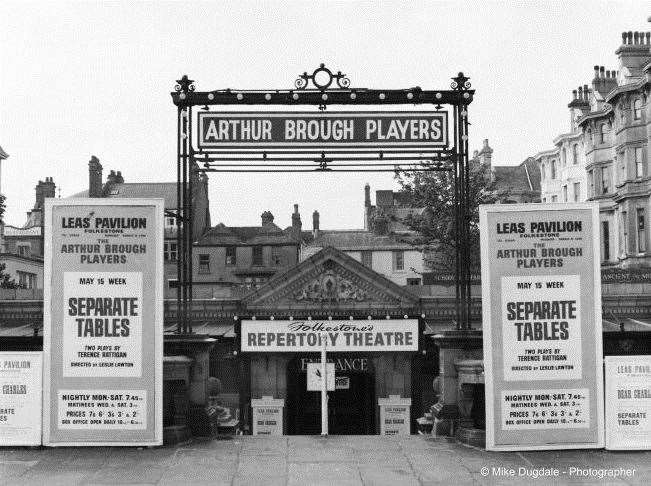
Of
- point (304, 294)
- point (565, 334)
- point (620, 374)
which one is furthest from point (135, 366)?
point (304, 294)

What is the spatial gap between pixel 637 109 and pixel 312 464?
166ft

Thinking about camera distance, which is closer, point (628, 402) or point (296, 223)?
point (628, 402)

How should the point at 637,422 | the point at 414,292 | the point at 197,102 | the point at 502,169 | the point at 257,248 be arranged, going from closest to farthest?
the point at 637,422 → the point at 197,102 → the point at 414,292 → the point at 257,248 → the point at 502,169

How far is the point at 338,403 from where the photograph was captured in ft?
112

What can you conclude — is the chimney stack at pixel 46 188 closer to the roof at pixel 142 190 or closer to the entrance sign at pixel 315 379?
the roof at pixel 142 190

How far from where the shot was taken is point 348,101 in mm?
13375

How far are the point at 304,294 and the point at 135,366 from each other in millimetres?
23200

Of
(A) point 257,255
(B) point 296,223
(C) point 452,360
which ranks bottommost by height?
(C) point 452,360

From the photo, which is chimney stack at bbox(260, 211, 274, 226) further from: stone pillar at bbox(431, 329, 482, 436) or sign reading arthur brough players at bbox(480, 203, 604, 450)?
sign reading arthur brough players at bbox(480, 203, 604, 450)

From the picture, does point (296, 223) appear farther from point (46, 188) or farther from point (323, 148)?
point (323, 148)

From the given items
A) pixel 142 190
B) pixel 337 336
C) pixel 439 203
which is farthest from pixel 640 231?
pixel 142 190

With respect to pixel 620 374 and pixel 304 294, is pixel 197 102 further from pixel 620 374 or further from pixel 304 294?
pixel 304 294

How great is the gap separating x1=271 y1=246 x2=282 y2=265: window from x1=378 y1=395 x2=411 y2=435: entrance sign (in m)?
36.9

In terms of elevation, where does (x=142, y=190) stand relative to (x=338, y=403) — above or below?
above
